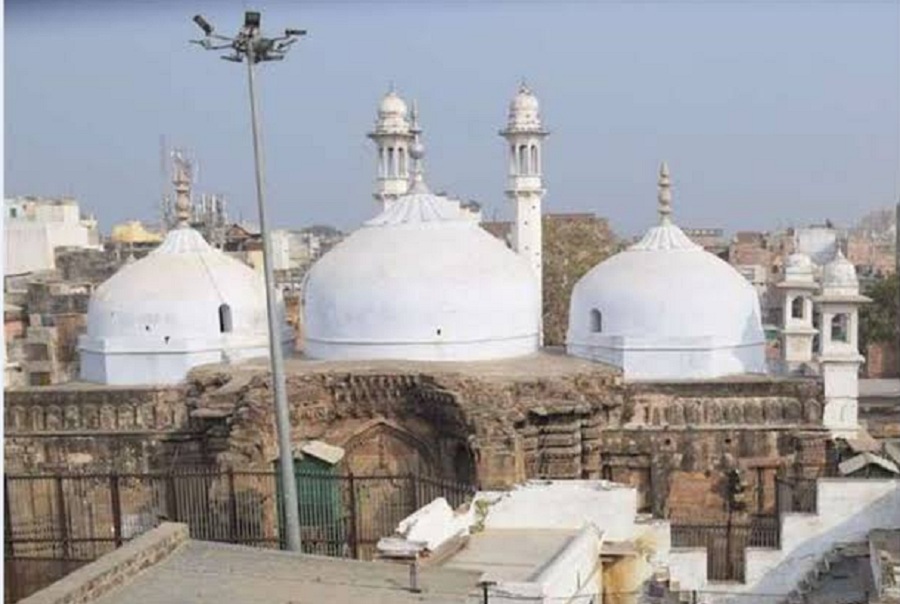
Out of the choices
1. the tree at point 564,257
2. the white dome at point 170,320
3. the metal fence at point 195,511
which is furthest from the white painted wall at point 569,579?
the tree at point 564,257

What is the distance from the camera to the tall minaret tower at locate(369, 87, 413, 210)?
639 inches

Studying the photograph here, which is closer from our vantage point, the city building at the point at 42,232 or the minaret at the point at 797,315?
the minaret at the point at 797,315

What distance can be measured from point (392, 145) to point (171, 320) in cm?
500

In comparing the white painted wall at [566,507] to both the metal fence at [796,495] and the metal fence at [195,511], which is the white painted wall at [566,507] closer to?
the metal fence at [195,511]

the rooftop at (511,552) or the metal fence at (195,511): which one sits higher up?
the rooftop at (511,552)

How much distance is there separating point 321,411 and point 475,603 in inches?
234

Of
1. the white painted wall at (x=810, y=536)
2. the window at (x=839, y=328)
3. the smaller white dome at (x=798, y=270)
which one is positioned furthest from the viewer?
the smaller white dome at (x=798, y=270)

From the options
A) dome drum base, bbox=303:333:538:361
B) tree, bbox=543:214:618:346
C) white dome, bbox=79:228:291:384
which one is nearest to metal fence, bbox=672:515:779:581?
dome drum base, bbox=303:333:538:361

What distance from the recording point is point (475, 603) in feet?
16.0

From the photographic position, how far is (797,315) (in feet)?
48.4

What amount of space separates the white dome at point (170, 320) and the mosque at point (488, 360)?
0.8 inches

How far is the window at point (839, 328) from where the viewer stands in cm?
1227

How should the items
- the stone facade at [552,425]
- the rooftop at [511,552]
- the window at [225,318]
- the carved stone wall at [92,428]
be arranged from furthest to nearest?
the window at [225,318] → the carved stone wall at [92,428] → the stone facade at [552,425] → the rooftop at [511,552]

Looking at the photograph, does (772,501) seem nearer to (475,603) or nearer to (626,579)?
(626,579)
